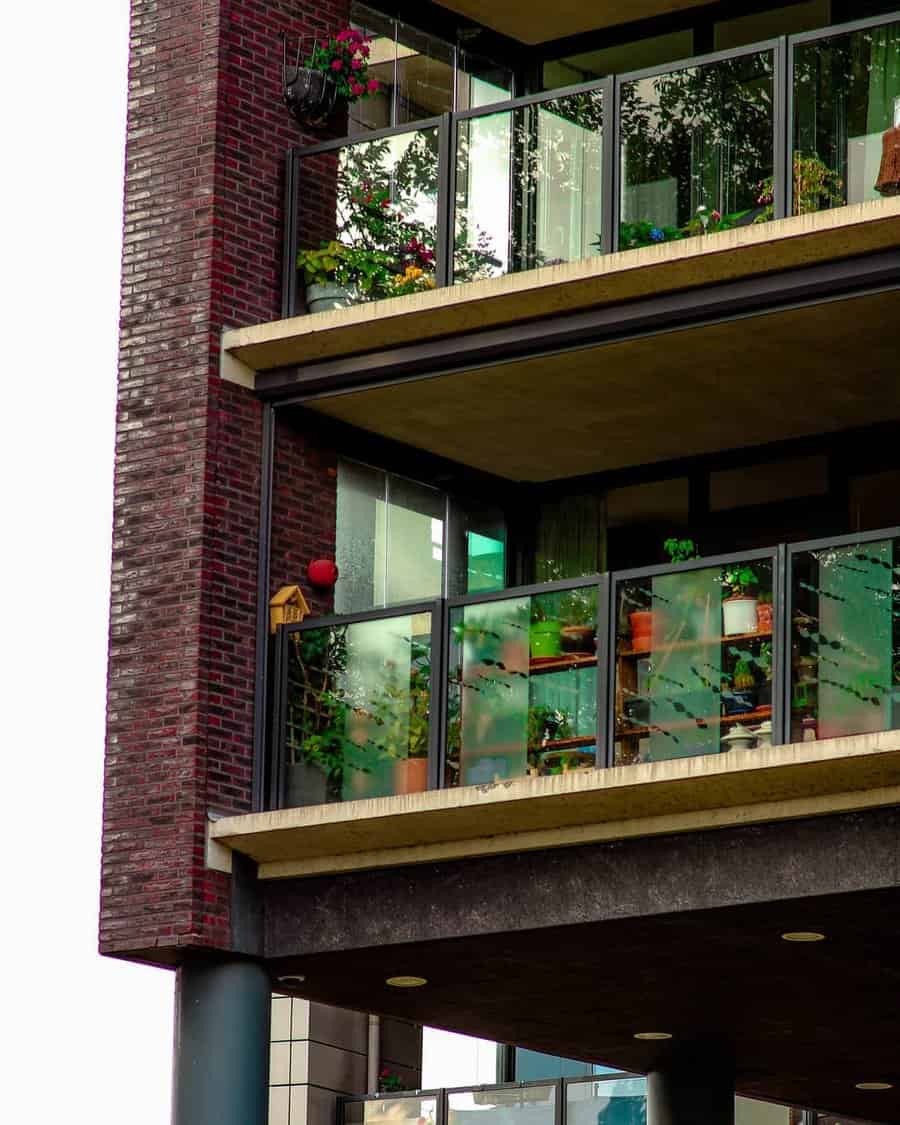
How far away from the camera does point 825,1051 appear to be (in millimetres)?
24484

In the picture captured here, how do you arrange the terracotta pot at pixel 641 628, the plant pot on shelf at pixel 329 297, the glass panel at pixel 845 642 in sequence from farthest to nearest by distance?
the plant pot on shelf at pixel 329 297, the terracotta pot at pixel 641 628, the glass panel at pixel 845 642

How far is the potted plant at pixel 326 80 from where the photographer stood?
21750mm

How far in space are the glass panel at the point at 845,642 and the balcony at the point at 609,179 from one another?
2.13 metres

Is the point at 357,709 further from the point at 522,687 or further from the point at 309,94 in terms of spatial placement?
the point at 309,94

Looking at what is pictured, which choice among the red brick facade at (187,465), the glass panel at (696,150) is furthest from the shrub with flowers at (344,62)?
the glass panel at (696,150)

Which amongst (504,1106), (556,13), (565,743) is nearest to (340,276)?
(556,13)

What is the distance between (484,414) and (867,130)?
13.7 feet

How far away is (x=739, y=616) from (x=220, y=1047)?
497 cm

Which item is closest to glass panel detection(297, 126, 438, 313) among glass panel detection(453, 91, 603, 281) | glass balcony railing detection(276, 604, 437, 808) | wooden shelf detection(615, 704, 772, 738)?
glass panel detection(453, 91, 603, 281)

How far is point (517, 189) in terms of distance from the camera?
2109cm

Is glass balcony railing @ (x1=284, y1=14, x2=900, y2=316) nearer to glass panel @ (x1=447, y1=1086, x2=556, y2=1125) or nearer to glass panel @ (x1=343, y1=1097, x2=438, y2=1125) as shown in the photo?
glass panel @ (x1=447, y1=1086, x2=556, y2=1125)

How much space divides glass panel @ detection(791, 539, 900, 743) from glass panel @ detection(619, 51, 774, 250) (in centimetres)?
278

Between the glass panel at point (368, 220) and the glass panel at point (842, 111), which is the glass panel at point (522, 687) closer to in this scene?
the glass panel at point (368, 220)

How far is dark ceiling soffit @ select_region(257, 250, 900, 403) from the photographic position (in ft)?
62.2
